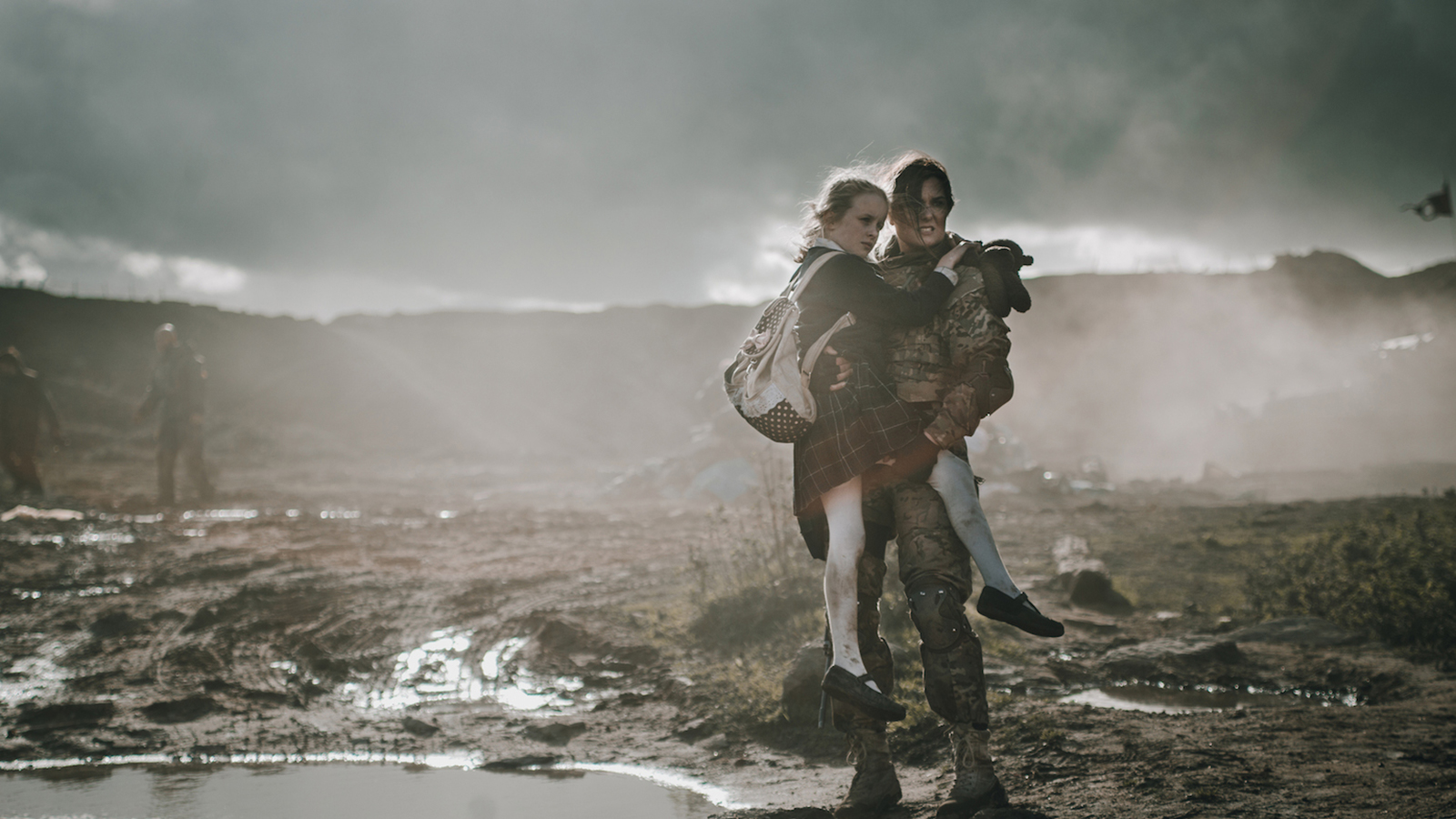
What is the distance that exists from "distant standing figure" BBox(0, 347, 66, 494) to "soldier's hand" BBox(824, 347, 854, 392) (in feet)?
45.4

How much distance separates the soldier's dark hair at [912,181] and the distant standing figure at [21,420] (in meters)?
13.9

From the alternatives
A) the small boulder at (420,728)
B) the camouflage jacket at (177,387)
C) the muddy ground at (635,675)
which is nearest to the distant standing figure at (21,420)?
the camouflage jacket at (177,387)

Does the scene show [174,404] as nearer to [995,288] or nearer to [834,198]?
[834,198]

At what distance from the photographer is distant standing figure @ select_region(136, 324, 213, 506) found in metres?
12.0

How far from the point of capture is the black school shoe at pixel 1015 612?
95.3 inches

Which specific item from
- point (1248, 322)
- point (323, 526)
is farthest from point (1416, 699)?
point (1248, 322)

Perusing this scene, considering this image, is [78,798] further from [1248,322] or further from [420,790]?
[1248,322]

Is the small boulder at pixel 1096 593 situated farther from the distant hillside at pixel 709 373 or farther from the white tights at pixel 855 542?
the distant hillside at pixel 709 373

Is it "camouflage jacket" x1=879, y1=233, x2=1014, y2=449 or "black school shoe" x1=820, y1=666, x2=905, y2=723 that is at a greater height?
"camouflage jacket" x1=879, y1=233, x2=1014, y2=449

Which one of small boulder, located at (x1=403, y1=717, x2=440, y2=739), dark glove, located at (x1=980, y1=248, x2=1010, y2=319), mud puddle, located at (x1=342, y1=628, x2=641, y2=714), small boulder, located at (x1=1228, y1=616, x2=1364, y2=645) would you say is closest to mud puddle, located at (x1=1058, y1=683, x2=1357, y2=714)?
small boulder, located at (x1=1228, y1=616, x2=1364, y2=645)

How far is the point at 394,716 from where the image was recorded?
4141 millimetres

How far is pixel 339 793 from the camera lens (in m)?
3.20

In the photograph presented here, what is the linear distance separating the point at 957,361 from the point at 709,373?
43.1 m

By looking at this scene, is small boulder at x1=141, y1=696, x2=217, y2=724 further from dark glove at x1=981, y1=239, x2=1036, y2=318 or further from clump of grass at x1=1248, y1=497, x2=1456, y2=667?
clump of grass at x1=1248, y1=497, x2=1456, y2=667
